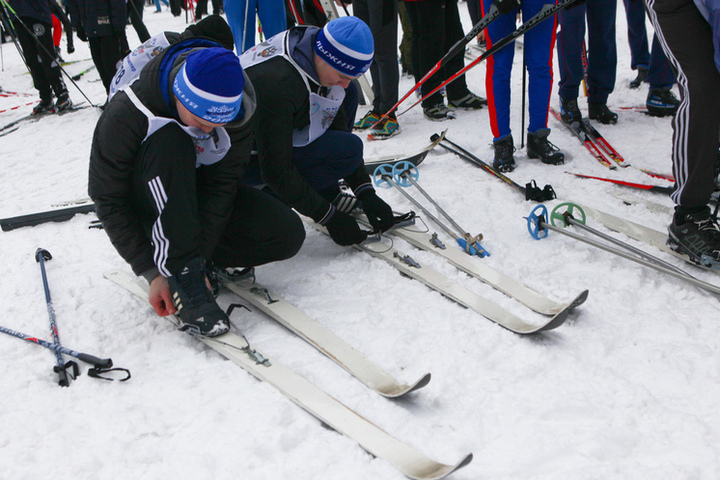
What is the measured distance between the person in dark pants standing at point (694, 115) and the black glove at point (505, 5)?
1222mm

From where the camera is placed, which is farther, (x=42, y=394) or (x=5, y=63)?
(x=5, y=63)

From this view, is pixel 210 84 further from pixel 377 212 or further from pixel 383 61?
pixel 383 61

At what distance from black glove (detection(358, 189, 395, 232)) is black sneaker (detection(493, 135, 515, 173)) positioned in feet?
4.26

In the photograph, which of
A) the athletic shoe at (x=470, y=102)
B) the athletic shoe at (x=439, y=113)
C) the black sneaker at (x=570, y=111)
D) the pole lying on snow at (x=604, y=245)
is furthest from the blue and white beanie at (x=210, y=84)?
the athletic shoe at (x=470, y=102)

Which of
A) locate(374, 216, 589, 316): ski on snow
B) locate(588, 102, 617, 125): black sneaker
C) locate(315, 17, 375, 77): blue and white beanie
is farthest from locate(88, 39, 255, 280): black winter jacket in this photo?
locate(588, 102, 617, 125): black sneaker

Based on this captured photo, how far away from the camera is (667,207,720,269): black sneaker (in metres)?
2.60

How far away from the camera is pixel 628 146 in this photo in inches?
169

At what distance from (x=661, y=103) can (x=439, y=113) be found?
189 cm

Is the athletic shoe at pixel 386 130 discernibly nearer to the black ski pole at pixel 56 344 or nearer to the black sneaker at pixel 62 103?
the black ski pole at pixel 56 344

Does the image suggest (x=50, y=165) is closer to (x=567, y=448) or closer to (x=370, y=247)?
(x=370, y=247)

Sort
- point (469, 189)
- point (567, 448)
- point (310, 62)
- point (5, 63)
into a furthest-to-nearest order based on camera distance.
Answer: point (5, 63), point (469, 189), point (310, 62), point (567, 448)

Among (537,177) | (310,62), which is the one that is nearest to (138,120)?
(310,62)

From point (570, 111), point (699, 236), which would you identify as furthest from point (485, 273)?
point (570, 111)

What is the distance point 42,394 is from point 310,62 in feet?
5.96
